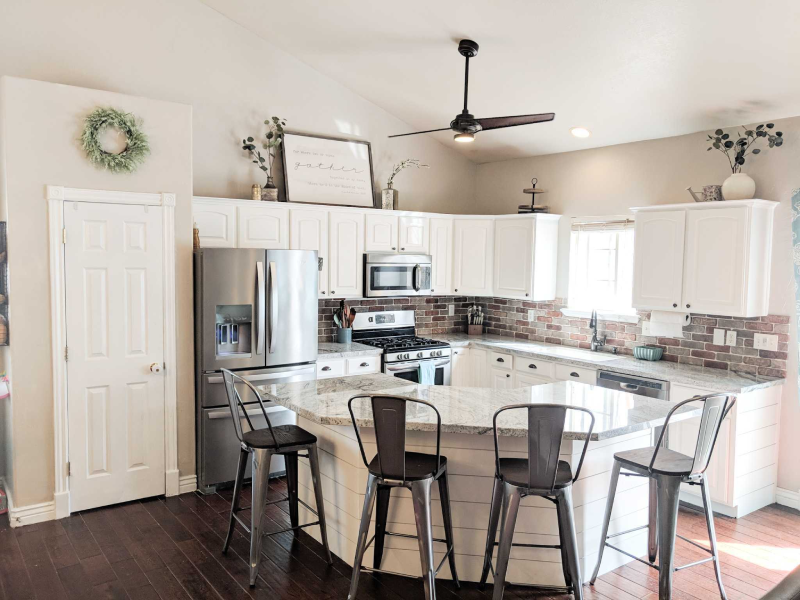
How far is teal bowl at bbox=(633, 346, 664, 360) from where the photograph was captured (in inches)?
195

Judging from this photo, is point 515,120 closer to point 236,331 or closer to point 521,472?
point 521,472

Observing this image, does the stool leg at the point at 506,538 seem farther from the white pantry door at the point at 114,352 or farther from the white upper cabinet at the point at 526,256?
the white upper cabinet at the point at 526,256

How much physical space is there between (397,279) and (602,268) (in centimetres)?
188

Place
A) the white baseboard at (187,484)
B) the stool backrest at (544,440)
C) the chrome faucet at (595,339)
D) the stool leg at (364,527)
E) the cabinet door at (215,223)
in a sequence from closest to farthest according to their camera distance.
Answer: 1. the stool backrest at (544,440)
2. the stool leg at (364,527)
3. the white baseboard at (187,484)
4. the cabinet door at (215,223)
5. the chrome faucet at (595,339)

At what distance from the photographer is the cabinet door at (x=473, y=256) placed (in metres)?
6.09

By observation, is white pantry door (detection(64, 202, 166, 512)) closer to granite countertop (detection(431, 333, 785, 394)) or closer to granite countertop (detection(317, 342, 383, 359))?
granite countertop (detection(317, 342, 383, 359))

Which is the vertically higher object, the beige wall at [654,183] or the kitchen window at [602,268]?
the beige wall at [654,183]

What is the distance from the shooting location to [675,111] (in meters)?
4.53

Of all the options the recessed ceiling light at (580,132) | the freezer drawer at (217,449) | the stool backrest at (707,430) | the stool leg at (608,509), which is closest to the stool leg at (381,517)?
the stool leg at (608,509)

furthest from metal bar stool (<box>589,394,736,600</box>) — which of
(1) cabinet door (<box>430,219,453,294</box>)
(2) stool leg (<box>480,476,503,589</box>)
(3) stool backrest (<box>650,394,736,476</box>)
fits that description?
(1) cabinet door (<box>430,219,453,294</box>)

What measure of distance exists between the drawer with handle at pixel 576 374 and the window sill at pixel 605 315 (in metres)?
0.70

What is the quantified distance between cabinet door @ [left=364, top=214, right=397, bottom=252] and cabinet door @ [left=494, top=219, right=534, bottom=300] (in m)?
1.04

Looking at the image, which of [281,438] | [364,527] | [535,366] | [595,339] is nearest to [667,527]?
[364,527]

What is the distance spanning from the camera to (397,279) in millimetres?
5816
